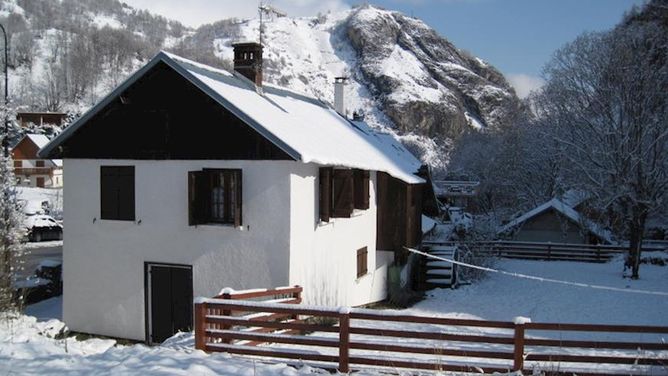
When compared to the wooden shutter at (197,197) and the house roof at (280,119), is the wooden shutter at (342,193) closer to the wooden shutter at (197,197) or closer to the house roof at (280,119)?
the house roof at (280,119)

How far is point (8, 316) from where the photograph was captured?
38.0ft

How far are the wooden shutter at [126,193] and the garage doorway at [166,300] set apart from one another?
56.7 inches

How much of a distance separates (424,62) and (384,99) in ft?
123

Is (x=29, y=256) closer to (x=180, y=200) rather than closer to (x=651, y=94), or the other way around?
(x=180, y=200)

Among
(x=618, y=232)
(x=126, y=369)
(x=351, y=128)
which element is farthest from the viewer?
(x=618, y=232)

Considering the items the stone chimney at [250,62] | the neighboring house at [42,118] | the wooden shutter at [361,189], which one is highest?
the neighboring house at [42,118]

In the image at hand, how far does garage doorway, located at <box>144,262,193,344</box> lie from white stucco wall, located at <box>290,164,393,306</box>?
305 cm

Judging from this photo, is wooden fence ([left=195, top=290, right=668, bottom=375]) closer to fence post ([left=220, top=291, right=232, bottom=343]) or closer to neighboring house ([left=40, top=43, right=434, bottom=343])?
fence post ([left=220, top=291, right=232, bottom=343])

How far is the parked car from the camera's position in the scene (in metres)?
41.1

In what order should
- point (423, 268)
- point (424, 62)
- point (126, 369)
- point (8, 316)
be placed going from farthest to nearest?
point (424, 62) < point (423, 268) < point (8, 316) < point (126, 369)

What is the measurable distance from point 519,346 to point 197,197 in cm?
857

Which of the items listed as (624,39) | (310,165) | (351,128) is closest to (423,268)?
(351,128)

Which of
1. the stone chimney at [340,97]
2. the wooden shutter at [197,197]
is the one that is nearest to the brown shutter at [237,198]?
the wooden shutter at [197,197]

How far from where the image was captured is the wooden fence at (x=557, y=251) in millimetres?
29891
